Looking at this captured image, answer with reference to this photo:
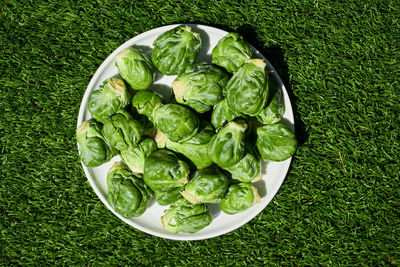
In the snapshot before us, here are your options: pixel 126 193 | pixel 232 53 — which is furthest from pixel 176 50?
pixel 126 193

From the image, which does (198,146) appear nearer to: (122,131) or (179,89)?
(179,89)

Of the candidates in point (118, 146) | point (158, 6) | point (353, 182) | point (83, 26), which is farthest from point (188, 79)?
point (353, 182)

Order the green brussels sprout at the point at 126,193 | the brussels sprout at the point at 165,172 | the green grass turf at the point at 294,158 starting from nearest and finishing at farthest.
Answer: the brussels sprout at the point at 165,172 < the green brussels sprout at the point at 126,193 < the green grass turf at the point at 294,158

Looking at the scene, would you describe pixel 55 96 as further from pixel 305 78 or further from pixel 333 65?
pixel 333 65

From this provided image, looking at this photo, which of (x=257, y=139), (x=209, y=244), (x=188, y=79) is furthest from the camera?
(x=209, y=244)

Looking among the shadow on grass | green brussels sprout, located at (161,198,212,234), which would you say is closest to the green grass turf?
the shadow on grass

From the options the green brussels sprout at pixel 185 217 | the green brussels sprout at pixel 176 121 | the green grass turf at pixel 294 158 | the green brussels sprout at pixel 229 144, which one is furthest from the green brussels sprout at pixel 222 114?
the green grass turf at pixel 294 158

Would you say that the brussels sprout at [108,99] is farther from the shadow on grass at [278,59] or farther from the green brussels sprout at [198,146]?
the shadow on grass at [278,59]
